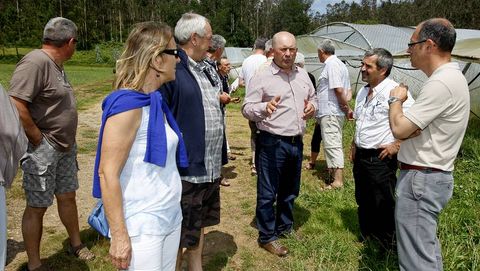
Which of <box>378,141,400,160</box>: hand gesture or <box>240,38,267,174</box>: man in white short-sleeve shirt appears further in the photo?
<box>240,38,267,174</box>: man in white short-sleeve shirt

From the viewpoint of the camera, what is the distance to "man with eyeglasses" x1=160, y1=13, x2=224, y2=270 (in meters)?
2.80

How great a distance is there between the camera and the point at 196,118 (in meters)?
2.84

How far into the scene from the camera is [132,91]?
6.61ft

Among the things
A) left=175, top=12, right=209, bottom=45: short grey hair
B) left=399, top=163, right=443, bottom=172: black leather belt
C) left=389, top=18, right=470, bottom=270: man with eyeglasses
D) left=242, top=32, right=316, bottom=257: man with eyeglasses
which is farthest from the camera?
left=242, top=32, right=316, bottom=257: man with eyeglasses

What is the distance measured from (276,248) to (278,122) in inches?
48.8

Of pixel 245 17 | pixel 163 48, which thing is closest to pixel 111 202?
pixel 163 48

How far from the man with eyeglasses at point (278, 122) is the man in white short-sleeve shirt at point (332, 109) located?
5.75ft

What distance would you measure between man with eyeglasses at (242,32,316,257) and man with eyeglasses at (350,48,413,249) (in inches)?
22.4

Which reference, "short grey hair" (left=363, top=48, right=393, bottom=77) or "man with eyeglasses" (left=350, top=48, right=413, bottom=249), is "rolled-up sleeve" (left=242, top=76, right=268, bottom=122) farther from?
"short grey hair" (left=363, top=48, right=393, bottom=77)

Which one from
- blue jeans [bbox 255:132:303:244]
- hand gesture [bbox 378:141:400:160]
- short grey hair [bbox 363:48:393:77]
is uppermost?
short grey hair [bbox 363:48:393:77]

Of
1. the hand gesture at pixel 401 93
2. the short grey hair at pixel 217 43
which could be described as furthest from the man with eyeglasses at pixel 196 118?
the short grey hair at pixel 217 43

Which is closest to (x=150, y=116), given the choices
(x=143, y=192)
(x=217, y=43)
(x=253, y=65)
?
(x=143, y=192)

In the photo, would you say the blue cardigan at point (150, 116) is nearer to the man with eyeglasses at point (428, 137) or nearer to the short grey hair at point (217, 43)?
the man with eyeglasses at point (428, 137)

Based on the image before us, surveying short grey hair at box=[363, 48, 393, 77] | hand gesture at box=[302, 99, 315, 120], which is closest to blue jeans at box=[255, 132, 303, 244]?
hand gesture at box=[302, 99, 315, 120]
